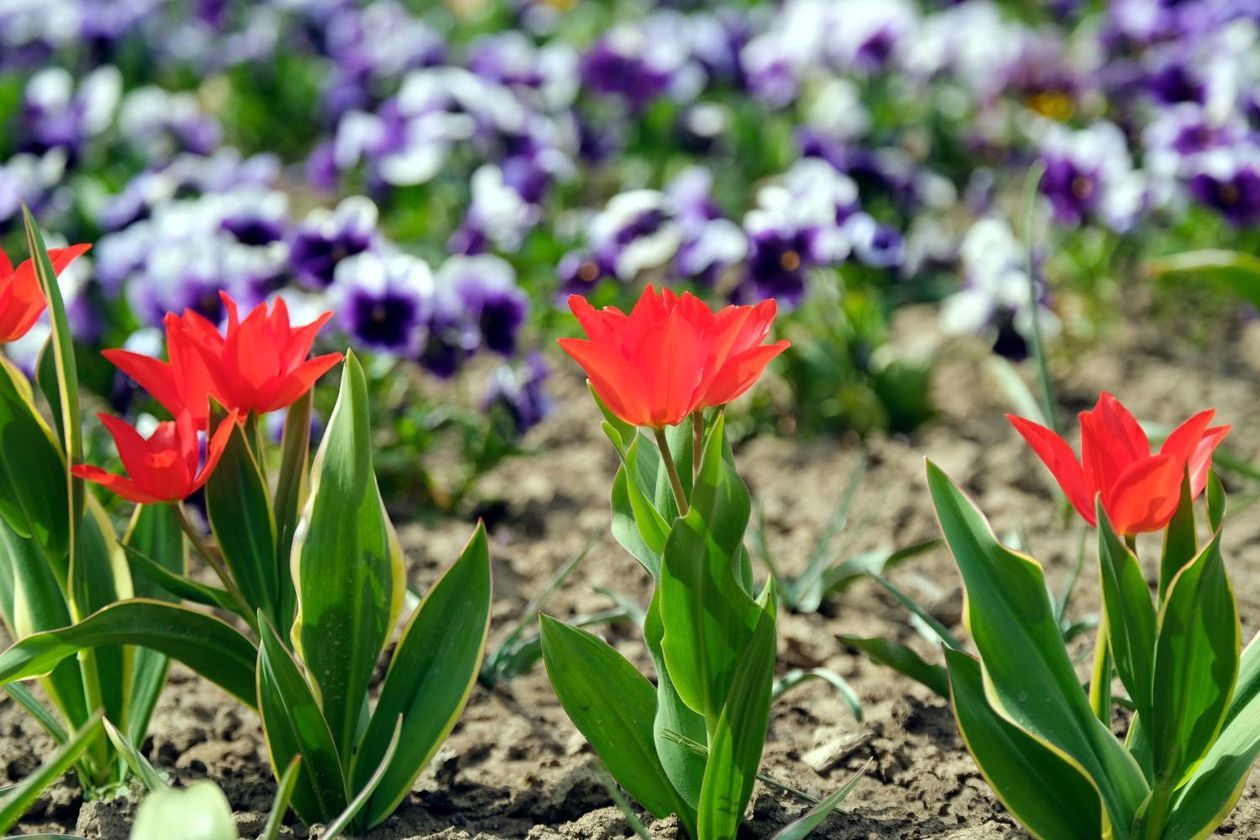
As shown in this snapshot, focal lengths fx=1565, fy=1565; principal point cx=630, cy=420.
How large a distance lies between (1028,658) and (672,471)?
1.28 feet

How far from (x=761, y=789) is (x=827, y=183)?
159 cm

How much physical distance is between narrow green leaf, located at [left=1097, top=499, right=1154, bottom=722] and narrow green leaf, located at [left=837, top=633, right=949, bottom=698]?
0.28 m

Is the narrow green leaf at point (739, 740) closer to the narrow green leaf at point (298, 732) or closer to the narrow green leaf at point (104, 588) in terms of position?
the narrow green leaf at point (298, 732)

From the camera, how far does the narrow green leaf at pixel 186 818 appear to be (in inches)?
46.3

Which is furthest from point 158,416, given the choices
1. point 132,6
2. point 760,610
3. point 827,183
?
point 132,6

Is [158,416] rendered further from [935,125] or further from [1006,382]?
[935,125]

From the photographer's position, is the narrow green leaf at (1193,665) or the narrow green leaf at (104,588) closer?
the narrow green leaf at (1193,665)

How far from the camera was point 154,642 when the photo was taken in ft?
5.32

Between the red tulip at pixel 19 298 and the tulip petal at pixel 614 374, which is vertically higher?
the red tulip at pixel 19 298

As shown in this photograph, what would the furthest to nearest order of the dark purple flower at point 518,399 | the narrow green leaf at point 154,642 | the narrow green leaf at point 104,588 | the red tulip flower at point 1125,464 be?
1. the dark purple flower at point 518,399
2. the narrow green leaf at point 104,588
3. the narrow green leaf at point 154,642
4. the red tulip flower at point 1125,464

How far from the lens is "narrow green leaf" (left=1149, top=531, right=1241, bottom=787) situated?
1438mm

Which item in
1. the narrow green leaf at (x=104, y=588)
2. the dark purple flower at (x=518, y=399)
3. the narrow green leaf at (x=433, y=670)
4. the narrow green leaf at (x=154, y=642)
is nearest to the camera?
the narrow green leaf at (x=154, y=642)

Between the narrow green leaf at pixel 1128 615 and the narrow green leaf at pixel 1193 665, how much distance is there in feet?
0.05

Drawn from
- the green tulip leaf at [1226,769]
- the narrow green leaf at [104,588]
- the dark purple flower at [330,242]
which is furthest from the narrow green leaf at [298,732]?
the dark purple flower at [330,242]
